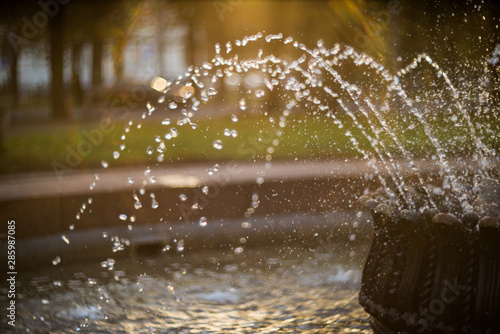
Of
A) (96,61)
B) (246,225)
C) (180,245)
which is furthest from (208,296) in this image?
(96,61)

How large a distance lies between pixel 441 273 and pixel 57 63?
19709 millimetres

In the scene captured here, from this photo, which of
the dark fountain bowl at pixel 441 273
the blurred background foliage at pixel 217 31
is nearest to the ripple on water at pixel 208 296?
the dark fountain bowl at pixel 441 273

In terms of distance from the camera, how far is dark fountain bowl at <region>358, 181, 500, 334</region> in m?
3.54

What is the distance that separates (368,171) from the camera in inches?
296

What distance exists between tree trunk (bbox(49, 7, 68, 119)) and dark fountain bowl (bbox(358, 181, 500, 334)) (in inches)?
707

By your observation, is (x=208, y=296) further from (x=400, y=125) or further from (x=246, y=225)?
(x=400, y=125)

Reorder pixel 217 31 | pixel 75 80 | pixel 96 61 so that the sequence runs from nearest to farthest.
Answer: pixel 217 31 < pixel 96 61 < pixel 75 80

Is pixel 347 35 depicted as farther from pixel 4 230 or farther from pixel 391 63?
pixel 4 230

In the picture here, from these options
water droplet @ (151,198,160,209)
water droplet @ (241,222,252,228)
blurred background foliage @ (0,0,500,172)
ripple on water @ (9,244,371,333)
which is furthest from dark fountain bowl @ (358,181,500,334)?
blurred background foliage @ (0,0,500,172)

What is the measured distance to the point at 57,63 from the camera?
21688 millimetres

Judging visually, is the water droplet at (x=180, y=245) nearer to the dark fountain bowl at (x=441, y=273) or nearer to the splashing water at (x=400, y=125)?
the splashing water at (x=400, y=125)

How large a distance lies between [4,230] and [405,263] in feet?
11.8

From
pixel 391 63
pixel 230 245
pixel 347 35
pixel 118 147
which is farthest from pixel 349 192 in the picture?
pixel 347 35

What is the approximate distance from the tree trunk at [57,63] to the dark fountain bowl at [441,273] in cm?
1796
